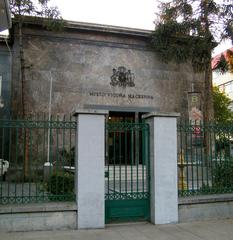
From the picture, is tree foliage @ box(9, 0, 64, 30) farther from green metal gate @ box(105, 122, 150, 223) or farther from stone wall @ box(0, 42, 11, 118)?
green metal gate @ box(105, 122, 150, 223)

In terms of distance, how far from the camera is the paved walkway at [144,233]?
7504 millimetres

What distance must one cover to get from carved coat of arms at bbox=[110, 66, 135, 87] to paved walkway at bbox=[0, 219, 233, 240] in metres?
12.2

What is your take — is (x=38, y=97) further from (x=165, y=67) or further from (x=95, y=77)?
(x=165, y=67)

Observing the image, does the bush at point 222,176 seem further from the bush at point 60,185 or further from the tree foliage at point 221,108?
the tree foliage at point 221,108

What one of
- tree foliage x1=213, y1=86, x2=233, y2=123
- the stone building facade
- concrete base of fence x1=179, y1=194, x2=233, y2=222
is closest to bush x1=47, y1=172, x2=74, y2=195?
concrete base of fence x1=179, y1=194, x2=233, y2=222

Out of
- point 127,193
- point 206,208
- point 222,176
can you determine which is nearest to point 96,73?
point 222,176

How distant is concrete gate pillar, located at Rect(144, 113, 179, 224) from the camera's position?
28.8ft

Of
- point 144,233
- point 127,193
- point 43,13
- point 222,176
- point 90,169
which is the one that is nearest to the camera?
point 144,233

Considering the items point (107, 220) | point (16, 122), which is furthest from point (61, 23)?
point (107, 220)

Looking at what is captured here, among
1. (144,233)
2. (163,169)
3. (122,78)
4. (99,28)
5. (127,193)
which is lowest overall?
(144,233)

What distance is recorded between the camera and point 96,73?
1958cm

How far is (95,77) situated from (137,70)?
2576 mm

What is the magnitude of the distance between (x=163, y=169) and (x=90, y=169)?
187 cm

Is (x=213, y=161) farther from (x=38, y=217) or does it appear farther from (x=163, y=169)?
(x=38, y=217)
